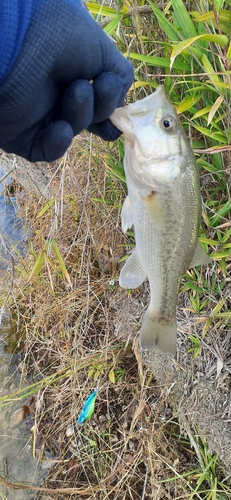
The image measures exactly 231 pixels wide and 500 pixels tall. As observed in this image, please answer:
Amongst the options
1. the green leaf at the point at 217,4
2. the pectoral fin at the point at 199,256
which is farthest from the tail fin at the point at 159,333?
the green leaf at the point at 217,4

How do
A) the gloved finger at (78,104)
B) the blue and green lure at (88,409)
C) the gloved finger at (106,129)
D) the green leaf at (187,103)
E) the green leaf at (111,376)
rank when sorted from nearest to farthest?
1. the gloved finger at (78,104)
2. the gloved finger at (106,129)
3. the green leaf at (187,103)
4. the green leaf at (111,376)
5. the blue and green lure at (88,409)

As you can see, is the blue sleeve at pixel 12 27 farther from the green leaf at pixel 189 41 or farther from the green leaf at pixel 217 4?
the green leaf at pixel 217 4

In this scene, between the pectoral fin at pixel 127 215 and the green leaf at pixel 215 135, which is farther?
the green leaf at pixel 215 135

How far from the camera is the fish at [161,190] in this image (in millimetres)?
1689

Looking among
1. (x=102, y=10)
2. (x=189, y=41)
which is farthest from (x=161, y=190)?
(x=102, y=10)

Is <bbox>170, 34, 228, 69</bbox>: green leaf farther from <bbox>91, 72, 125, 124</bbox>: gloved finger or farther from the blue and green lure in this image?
the blue and green lure

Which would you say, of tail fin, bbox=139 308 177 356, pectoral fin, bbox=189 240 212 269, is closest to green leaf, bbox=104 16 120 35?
pectoral fin, bbox=189 240 212 269

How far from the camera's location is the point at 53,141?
4.42 ft

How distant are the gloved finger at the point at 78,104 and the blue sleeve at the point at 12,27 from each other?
204 mm

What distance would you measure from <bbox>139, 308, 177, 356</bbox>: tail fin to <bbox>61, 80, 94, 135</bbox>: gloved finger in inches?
42.3

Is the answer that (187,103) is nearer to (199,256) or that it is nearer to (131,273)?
(199,256)

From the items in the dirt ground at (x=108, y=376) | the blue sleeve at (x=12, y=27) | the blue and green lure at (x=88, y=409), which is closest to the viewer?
the blue sleeve at (x=12, y=27)

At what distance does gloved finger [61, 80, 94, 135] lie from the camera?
1.26 m

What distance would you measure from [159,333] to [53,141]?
3.73 ft
